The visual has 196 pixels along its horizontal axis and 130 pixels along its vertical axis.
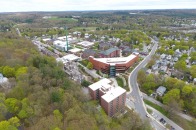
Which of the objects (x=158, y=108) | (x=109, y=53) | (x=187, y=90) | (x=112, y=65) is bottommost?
(x=158, y=108)

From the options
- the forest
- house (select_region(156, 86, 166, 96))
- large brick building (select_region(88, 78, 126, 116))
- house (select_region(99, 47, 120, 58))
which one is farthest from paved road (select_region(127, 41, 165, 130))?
house (select_region(99, 47, 120, 58))

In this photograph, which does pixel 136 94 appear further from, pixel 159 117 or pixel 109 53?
pixel 109 53

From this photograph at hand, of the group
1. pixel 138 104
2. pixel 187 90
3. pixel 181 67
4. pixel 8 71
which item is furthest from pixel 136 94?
pixel 8 71

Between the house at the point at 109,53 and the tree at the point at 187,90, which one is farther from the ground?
the house at the point at 109,53

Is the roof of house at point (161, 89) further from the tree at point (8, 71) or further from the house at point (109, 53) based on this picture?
the tree at point (8, 71)

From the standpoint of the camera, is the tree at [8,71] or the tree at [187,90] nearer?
the tree at [8,71]

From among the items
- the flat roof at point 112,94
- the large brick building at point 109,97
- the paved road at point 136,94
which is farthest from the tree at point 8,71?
the paved road at point 136,94

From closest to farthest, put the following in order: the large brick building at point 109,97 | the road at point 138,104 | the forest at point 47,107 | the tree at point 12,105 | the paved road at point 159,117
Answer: the forest at point 47,107 → the tree at point 12,105 → the paved road at point 159,117 → the road at point 138,104 → the large brick building at point 109,97

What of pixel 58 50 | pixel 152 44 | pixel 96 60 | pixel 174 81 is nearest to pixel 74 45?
pixel 58 50

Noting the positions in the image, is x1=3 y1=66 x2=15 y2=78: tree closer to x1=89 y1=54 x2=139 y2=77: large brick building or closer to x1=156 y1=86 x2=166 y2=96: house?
x1=89 y1=54 x2=139 y2=77: large brick building
